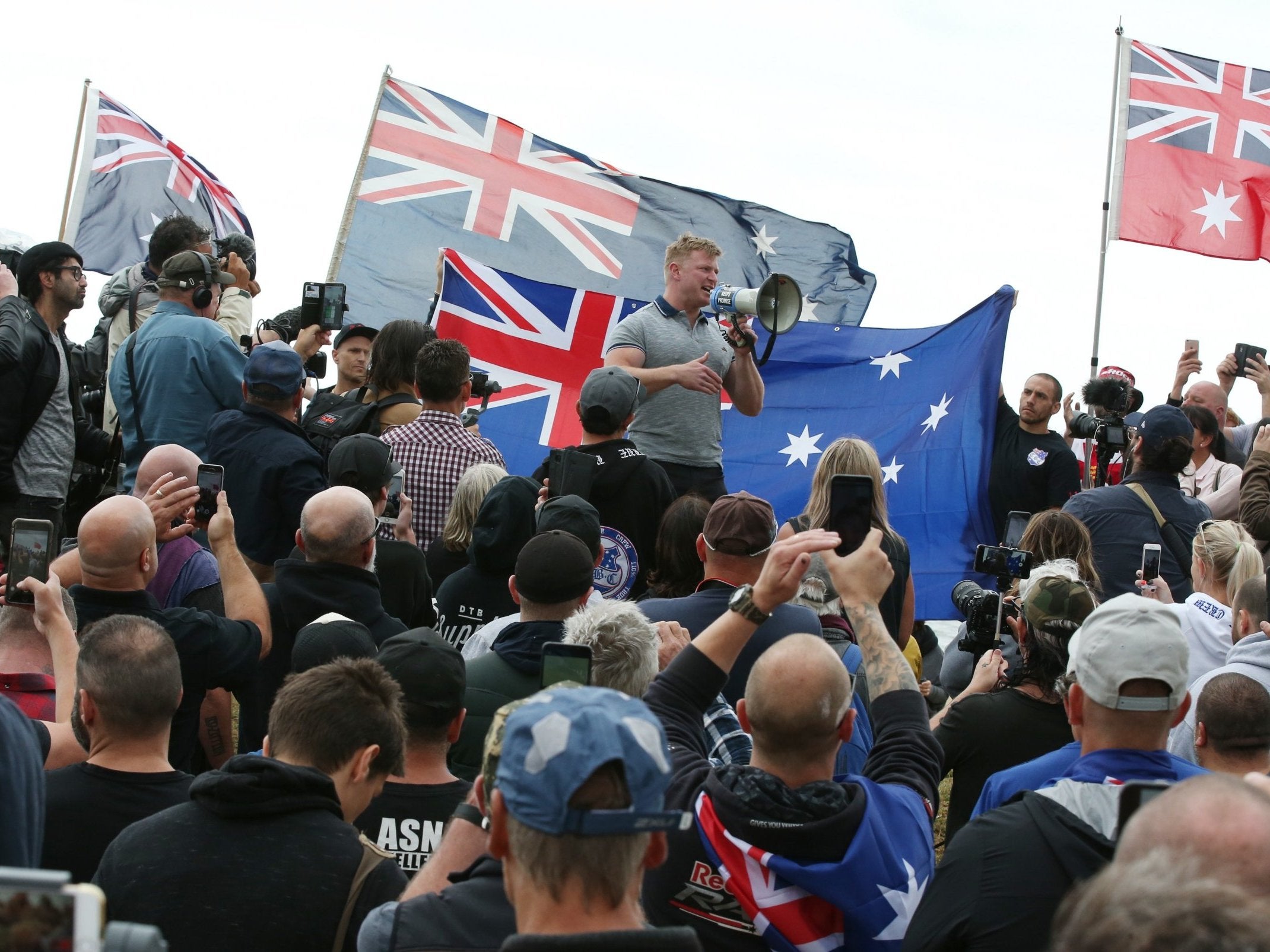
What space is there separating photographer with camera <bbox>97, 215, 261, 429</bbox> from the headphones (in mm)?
384

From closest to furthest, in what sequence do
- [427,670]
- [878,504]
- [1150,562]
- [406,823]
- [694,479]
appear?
[406,823] < [427,670] < [878,504] < [1150,562] < [694,479]

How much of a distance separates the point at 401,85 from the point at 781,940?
9211 millimetres

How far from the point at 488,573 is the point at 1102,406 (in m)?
4.76

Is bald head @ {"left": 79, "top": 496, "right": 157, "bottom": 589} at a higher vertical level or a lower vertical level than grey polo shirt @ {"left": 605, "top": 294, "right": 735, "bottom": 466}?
lower

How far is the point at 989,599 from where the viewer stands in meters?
4.80

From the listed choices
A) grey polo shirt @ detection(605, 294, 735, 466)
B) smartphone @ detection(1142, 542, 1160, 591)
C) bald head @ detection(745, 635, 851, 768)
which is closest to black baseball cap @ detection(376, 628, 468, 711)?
bald head @ detection(745, 635, 851, 768)

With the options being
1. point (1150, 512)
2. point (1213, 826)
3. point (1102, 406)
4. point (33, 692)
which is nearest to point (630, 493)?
point (1150, 512)

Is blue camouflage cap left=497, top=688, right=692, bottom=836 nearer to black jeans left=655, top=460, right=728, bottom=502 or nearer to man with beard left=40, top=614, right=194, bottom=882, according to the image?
man with beard left=40, top=614, right=194, bottom=882

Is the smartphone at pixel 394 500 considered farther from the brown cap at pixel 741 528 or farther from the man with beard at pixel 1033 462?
the man with beard at pixel 1033 462

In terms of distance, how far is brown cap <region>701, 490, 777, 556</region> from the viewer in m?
4.23

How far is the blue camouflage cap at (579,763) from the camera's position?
1.97 metres

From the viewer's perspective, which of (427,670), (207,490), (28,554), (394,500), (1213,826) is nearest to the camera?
(1213,826)

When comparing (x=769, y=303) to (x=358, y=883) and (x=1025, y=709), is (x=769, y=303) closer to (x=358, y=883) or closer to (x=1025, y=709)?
(x=1025, y=709)

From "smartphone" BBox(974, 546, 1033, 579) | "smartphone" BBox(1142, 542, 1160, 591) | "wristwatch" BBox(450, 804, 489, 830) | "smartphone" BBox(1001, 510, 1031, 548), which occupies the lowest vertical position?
"wristwatch" BBox(450, 804, 489, 830)
